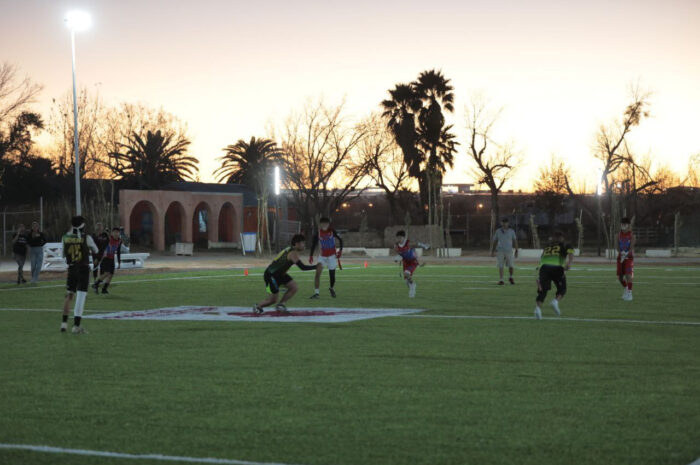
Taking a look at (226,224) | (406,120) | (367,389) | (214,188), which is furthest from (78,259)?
(214,188)

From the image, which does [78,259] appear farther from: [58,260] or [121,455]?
[58,260]

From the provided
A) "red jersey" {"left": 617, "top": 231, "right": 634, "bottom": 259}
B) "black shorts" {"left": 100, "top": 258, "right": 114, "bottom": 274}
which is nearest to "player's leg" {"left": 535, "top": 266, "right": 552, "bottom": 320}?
"red jersey" {"left": 617, "top": 231, "right": 634, "bottom": 259}

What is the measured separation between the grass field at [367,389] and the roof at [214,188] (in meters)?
60.4

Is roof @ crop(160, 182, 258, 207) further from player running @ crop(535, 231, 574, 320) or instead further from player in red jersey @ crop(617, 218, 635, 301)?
player running @ crop(535, 231, 574, 320)

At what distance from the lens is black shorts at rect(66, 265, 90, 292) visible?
47.0 feet

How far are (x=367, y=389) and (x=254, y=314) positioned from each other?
341 inches

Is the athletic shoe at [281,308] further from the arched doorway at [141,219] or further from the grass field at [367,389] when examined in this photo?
the arched doorway at [141,219]

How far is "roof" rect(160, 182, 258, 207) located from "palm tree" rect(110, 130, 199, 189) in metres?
1.57

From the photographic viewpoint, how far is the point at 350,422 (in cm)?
752

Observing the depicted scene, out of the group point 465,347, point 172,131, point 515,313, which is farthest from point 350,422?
point 172,131

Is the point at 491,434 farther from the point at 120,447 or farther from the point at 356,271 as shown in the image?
the point at 356,271

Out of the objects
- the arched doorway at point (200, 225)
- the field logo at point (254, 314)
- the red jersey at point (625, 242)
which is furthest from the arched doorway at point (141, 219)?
the red jersey at point (625, 242)

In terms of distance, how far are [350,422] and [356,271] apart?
2917 cm

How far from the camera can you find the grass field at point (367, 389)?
21.9ft
